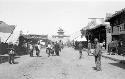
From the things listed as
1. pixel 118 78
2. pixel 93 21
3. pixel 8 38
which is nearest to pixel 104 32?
pixel 8 38

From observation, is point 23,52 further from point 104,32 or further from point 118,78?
point 118,78

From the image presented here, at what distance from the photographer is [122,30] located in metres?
28.8

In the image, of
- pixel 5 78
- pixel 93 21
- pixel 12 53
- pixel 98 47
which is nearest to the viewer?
pixel 5 78

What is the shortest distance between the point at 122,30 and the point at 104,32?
1239 centimetres

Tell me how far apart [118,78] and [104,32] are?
3087 centimetres

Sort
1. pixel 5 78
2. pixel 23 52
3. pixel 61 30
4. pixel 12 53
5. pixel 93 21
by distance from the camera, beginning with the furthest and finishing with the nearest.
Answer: pixel 61 30, pixel 93 21, pixel 23 52, pixel 12 53, pixel 5 78

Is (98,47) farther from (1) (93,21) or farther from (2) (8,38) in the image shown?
(1) (93,21)

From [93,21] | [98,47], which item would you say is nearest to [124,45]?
[98,47]

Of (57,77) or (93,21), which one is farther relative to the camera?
(93,21)

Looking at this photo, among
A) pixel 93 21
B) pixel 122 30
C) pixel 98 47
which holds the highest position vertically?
pixel 93 21

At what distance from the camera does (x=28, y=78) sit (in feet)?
34.4

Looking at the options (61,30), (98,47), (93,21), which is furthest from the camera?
(61,30)

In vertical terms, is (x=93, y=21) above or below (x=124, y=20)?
above

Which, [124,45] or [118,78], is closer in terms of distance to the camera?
[118,78]
